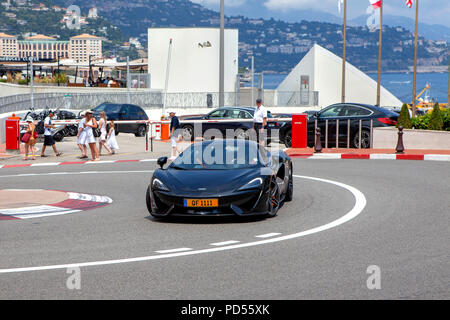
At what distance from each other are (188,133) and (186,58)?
119 ft

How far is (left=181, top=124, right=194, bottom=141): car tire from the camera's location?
31484 millimetres

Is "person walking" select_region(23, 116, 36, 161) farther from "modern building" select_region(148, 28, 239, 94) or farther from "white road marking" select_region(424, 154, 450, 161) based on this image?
"modern building" select_region(148, 28, 239, 94)

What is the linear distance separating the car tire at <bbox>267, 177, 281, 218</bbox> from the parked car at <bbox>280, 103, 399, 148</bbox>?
13.8 m

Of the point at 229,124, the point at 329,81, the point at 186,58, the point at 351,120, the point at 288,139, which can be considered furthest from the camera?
the point at 329,81

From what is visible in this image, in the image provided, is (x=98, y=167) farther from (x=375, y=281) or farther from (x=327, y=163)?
(x=375, y=281)

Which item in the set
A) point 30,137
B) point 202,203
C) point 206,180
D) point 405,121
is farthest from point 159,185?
point 405,121

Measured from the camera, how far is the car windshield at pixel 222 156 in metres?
12.2

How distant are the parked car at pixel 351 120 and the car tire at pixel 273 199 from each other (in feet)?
45.2

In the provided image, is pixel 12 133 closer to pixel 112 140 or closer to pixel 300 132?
pixel 112 140

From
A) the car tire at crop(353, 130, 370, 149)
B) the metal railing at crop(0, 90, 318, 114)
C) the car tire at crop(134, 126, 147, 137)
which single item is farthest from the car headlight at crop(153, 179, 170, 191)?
the metal railing at crop(0, 90, 318, 114)

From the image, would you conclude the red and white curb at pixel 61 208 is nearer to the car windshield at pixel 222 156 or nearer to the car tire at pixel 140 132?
the car windshield at pixel 222 156

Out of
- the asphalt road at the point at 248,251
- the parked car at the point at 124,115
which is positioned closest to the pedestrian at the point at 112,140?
the parked car at the point at 124,115

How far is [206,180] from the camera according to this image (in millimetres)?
11367

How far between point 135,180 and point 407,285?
11.0 meters
